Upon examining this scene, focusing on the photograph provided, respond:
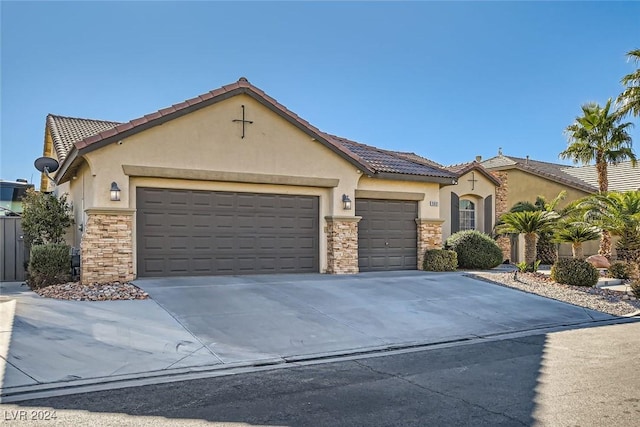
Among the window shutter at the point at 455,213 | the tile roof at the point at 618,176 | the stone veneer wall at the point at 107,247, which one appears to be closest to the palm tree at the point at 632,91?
the window shutter at the point at 455,213

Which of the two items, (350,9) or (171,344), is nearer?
(171,344)

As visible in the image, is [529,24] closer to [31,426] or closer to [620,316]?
[620,316]

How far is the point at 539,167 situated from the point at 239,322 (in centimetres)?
2911

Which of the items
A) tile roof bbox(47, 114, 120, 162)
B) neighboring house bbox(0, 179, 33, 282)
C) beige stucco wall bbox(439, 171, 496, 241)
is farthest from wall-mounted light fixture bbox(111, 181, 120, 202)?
beige stucco wall bbox(439, 171, 496, 241)

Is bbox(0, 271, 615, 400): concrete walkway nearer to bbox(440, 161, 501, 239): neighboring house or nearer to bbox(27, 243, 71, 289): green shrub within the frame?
bbox(27, 243, 71, 289): green shrub

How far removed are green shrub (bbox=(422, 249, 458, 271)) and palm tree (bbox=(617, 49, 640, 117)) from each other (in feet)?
38.3

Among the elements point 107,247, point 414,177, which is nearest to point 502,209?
point 414,177

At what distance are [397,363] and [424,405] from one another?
215cm

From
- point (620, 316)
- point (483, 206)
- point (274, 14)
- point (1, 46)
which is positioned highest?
point (274, 14)

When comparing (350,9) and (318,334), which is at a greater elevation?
(350,9)

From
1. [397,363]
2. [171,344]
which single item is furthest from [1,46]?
[397,363]

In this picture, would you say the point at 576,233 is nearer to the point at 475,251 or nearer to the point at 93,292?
the point at 475,251

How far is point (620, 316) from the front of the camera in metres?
13.2

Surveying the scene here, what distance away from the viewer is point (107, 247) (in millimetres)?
13000
